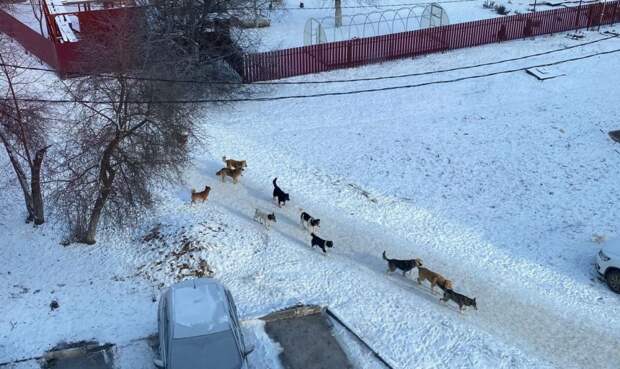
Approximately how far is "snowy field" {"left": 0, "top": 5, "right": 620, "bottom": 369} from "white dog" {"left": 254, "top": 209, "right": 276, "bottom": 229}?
295 mm

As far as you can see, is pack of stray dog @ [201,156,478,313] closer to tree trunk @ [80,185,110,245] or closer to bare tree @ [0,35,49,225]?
tree trunk @ [80,185,110,245]

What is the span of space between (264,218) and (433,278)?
521cm

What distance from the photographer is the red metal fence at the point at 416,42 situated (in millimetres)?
25641

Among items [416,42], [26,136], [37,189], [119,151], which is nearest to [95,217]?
[37,189]

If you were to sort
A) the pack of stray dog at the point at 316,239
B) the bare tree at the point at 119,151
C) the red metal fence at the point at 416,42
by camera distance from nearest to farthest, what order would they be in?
the pack of stray dog at the point at 316,239 → the bare tree at the point at 119,151 → the red metal fence at the point at 416,42

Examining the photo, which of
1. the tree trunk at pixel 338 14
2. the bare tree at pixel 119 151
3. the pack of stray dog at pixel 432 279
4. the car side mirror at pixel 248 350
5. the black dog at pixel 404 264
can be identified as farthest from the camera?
the tree trunk at pixel 338 14

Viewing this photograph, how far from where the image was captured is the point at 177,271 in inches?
618

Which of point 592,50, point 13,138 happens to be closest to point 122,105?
point 13,138

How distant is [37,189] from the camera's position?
1677 centimetres

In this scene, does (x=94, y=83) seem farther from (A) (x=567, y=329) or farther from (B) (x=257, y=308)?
(A) (x=567, y=329)

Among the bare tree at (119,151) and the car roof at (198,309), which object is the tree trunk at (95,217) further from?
the car roof at (198,309)

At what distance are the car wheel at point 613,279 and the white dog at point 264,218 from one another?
9.11 m

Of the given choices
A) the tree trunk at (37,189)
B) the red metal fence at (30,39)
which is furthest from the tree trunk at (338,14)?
the tree trunk at (37,189)

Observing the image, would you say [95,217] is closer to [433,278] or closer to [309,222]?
[309,222]
